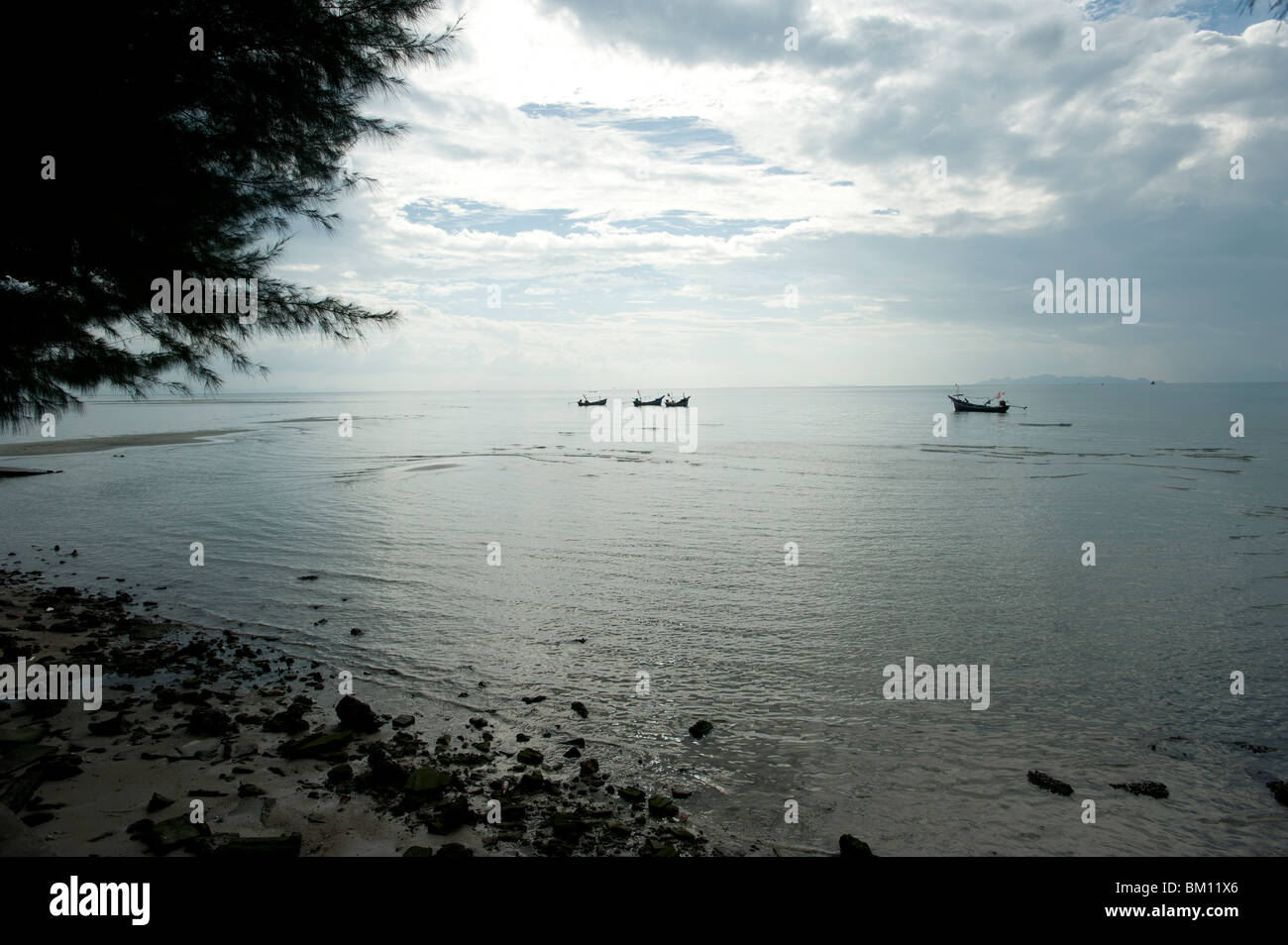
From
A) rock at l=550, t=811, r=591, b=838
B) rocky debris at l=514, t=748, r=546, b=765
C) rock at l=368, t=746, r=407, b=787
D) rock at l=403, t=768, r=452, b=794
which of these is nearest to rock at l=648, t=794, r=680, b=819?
rock at l=550, t=811, r=591, b=838

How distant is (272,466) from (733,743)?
1545 inches

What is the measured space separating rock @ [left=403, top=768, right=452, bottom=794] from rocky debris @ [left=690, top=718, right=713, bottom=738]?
2.95 m

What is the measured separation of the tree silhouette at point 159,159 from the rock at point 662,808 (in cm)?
548

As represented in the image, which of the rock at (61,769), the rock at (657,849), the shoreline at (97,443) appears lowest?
the rock at (657,849)

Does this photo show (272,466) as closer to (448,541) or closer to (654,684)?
(448,541)

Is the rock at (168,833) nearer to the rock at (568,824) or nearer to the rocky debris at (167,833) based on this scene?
the rocky debris at (167,833)

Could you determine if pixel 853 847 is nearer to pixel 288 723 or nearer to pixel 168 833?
pixel 168 833

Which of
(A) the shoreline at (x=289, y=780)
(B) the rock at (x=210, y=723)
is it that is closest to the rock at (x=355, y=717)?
(A) the shoreline at (x=289, y=780)

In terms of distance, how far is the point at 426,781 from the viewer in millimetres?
6785

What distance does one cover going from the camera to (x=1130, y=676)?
10758mm

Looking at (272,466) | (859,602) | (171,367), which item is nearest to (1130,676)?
(859,602)

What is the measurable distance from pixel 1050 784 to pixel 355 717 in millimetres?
7769

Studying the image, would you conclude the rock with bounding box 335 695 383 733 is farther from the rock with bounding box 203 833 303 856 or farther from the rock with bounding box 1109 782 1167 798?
the rock with bounding box 1109 782 1167 798

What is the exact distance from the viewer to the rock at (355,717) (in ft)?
27.0
